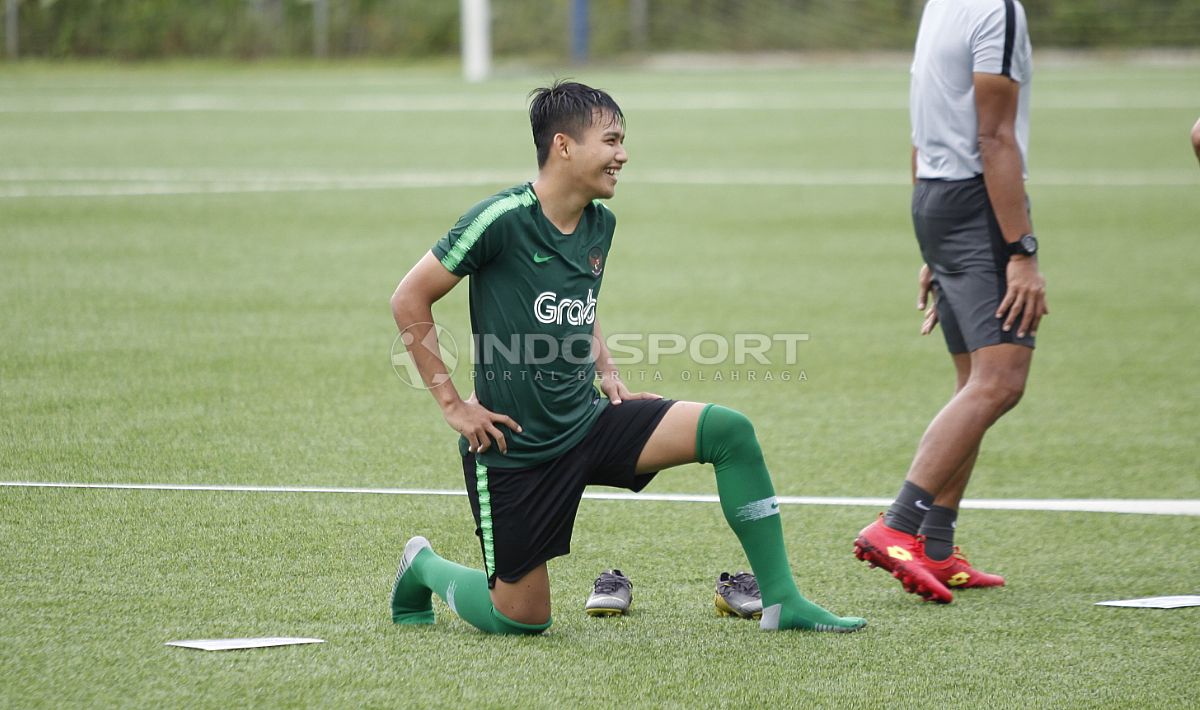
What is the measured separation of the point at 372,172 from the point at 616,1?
26.8 meters

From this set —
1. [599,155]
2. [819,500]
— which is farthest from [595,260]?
[819,500]

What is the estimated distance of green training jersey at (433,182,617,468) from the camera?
14.6 feet

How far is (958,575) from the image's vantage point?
5.13m

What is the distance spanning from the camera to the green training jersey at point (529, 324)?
445cm

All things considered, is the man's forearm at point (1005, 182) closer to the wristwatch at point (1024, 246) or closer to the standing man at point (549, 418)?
the wristwatch at point (1024, 246)

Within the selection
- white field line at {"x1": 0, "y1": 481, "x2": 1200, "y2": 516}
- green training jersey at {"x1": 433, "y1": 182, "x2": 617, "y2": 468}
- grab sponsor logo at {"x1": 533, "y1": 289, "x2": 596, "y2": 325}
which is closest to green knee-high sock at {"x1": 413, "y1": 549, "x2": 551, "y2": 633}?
green training jersey at {"x1": 433, "y1": 182, "x2": 617, "y2": 468}

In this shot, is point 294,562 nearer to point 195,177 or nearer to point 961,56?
point 961,56

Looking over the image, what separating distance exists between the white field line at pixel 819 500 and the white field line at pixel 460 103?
20090 mm

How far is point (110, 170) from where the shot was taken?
17797 mm

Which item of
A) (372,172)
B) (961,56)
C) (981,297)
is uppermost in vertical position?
(961,56)

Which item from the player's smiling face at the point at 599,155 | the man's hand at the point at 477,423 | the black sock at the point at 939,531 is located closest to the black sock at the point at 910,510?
the black sock at the point at 939,531

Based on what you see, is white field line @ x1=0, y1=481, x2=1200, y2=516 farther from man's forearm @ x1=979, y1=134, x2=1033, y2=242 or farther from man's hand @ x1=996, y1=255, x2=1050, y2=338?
man's forearm @ x1=979, y1=134, x2=1033, y2=242

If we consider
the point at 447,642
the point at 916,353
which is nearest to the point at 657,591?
the point at 447,642

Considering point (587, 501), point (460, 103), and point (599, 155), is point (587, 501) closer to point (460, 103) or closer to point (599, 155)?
point (599, 155)
